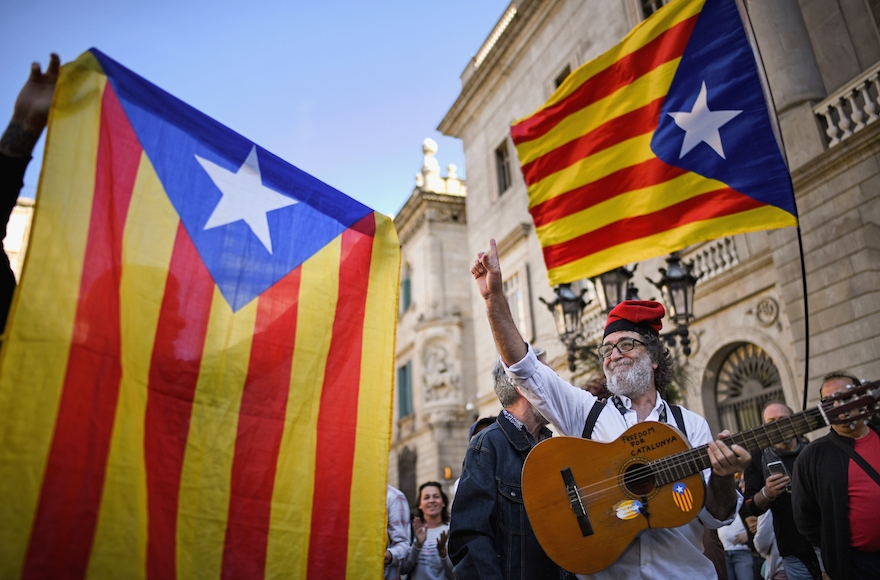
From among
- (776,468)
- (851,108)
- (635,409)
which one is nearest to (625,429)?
(635,409)

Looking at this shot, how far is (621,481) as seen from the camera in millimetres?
2809

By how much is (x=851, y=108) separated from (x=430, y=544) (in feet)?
26.8

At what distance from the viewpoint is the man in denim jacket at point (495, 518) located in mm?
3020

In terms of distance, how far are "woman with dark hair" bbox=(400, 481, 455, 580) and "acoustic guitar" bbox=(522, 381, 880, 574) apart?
3.05 meters

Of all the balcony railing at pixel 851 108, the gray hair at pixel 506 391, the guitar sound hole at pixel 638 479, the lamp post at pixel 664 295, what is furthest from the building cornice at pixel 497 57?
the guitar sound hole at pixel 638 479

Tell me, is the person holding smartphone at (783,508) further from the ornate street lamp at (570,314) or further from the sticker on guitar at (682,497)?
the ornate street lamp at (570,314)

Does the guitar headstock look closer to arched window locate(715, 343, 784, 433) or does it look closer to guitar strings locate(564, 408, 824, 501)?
guitar strings locate(564, 408, 824, 501)

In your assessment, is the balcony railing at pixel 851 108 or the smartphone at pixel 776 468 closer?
the smartphone at pixel 776 468

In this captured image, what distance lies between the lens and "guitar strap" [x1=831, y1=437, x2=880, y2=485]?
12.3 ft

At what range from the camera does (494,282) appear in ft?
10.2

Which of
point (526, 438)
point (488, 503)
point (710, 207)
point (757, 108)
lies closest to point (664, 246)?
point (710, 207)

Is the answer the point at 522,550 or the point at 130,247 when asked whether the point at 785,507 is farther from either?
the point at 130,247

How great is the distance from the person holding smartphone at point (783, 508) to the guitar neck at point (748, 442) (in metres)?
1.91

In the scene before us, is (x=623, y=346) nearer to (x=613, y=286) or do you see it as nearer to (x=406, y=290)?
(x=613, y=286)
